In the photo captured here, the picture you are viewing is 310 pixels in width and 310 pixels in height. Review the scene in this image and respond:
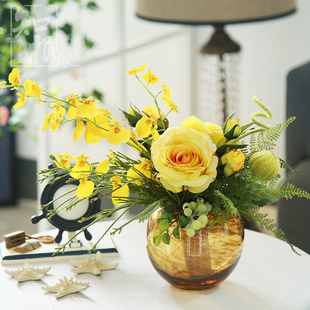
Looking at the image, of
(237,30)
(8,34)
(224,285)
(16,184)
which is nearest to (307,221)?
(224,285)

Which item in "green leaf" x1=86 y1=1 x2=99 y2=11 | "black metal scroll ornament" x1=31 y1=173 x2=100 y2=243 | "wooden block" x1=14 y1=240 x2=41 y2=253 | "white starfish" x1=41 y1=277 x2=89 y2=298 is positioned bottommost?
"wooden block" x1=14 y1=240 x2=41 y2=253

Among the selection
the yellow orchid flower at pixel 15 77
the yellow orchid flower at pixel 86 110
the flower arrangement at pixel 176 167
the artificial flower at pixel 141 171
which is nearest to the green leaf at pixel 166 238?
the flower arrangement at pixel 176 167

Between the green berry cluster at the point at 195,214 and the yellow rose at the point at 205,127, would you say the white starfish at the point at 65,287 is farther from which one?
the yellow rose at the point at 205,127

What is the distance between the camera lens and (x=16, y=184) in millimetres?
2895

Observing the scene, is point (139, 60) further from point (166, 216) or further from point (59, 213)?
point (166, 216)

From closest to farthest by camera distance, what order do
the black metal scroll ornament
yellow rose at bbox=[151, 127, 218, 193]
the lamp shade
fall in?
yellow rose at bbox=[151, 127, 218, 193] → the black metal scroll ornament → the lamp shade

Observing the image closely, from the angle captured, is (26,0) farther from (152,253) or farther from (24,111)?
(152,253)

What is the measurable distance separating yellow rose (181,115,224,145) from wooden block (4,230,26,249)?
460 millimetres

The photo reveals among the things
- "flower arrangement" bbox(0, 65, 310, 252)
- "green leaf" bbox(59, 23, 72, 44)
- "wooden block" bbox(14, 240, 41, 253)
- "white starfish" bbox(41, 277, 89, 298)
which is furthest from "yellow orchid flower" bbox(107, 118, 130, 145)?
"green leaf" bbox(59, 23, 72, 44)

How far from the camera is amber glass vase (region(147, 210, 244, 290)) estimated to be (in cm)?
91

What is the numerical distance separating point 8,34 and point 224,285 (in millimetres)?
1606

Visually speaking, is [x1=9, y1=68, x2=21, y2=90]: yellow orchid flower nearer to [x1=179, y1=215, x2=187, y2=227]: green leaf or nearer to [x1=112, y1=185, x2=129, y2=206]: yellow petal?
[x1=112, y1=185, x2=129, y2=206]: yellow petal

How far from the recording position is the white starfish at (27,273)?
1.00 meters

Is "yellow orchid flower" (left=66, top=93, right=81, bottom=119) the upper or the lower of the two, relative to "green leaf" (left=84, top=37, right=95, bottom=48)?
upper
